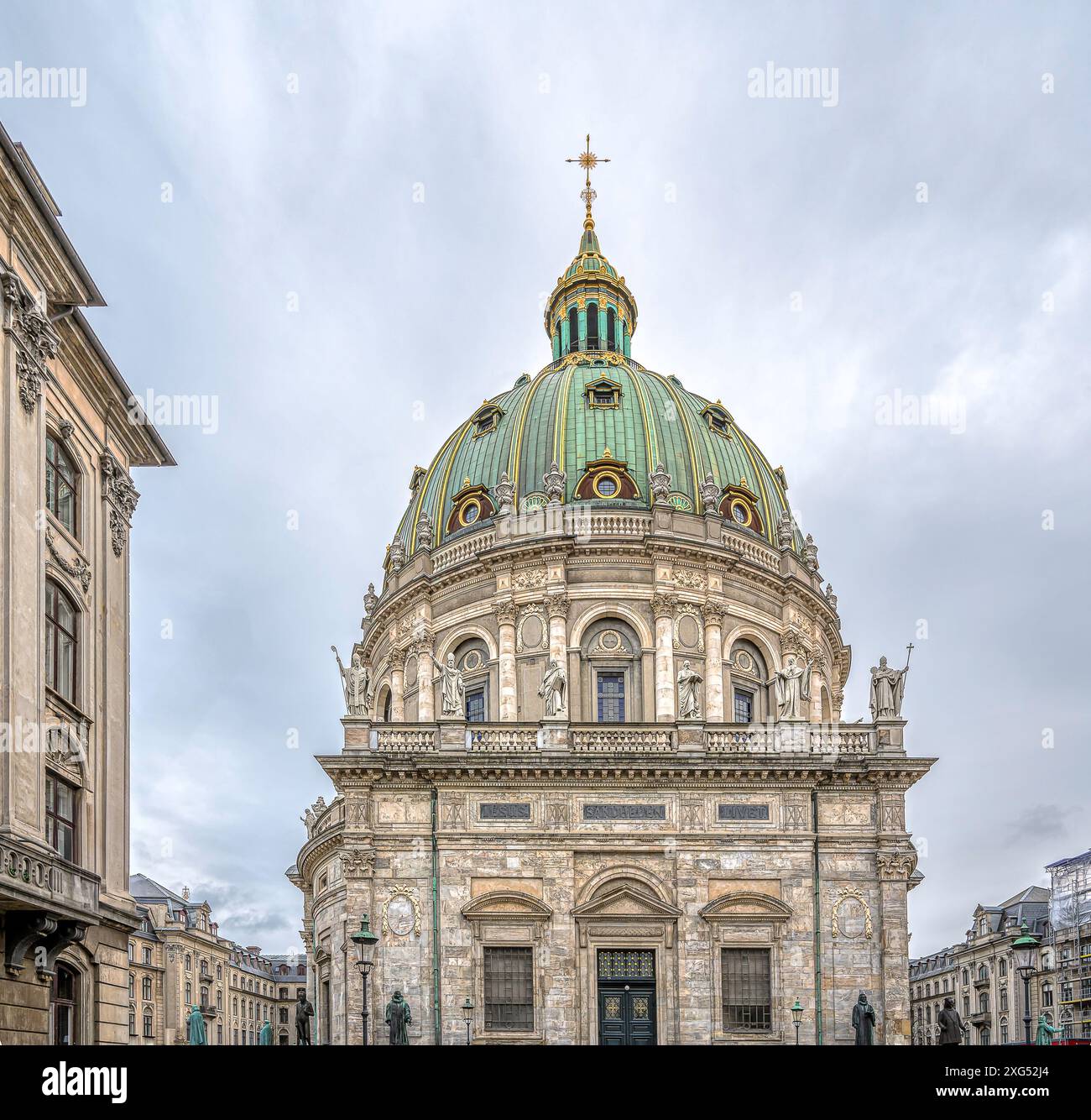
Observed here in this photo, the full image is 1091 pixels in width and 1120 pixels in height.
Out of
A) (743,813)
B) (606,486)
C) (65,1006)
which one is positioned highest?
(606,486)

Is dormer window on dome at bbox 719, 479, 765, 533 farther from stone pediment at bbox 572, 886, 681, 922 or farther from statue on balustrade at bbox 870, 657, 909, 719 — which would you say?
stone pediment at bbox 572, 886, 681, 922

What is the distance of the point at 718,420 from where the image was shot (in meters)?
61.6

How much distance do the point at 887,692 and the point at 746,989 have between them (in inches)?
444

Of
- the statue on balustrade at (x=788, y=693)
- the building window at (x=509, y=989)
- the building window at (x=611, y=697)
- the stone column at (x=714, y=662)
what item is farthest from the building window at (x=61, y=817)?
the stone column at (x=714, y=662)

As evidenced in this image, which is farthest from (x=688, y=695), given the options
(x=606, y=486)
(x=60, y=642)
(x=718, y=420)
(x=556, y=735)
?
(x=60, y=642)

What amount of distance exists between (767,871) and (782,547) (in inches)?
694

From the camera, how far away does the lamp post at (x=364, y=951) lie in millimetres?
33625

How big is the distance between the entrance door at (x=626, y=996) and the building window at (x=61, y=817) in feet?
67.9

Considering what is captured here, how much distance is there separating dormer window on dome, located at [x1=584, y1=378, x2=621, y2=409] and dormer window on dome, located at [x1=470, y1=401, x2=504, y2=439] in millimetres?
4369

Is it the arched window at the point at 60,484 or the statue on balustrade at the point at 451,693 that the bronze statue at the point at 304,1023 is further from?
the arched window at the point at 60,484

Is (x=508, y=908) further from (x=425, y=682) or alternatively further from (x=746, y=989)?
(x=425, y=682)
